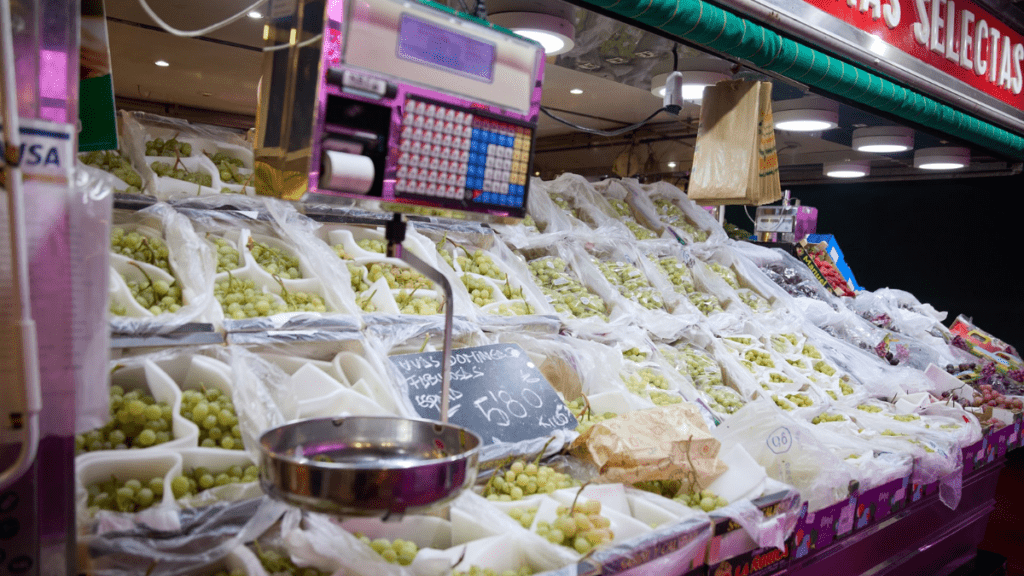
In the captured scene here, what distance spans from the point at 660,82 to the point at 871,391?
2014 mm

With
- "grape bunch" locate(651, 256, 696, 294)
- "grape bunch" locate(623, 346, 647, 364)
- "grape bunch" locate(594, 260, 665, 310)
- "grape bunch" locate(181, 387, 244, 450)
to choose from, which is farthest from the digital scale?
"grape bunch" locate(651, 256, 696, 294)

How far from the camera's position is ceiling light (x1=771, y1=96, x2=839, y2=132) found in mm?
4293

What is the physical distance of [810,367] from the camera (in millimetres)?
3453

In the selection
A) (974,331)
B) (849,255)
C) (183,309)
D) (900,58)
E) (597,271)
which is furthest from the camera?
(849,255)

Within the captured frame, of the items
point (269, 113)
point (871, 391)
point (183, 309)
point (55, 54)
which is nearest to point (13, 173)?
point (55, 54)

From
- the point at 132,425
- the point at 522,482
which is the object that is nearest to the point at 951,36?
the point at 522,482

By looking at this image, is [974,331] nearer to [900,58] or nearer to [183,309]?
[900,58]

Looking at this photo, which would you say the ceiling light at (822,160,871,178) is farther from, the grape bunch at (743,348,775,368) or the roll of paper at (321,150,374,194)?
the roll of paper at (321,150,374,194)

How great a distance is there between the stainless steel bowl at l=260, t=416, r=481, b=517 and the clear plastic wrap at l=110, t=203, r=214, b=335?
737 mm

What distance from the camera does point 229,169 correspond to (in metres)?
2.62

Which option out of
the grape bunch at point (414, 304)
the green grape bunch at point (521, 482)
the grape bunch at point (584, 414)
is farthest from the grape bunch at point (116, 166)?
the grape bunch at point (584, 414)

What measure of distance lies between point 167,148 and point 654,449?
6.75 ft

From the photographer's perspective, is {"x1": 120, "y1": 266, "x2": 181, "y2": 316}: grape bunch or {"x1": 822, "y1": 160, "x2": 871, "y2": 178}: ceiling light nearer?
{"x1": 120, "y1": 266, "x2": 181, "y2": 316}: grape bunch

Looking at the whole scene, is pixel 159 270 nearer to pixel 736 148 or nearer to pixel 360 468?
pixel 360 468
